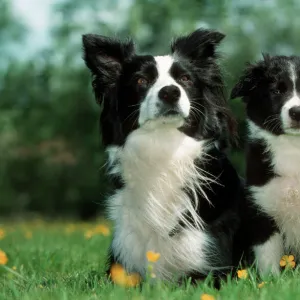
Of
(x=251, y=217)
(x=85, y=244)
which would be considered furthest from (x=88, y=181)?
(x=251, y=217)

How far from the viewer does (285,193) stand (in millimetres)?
4832

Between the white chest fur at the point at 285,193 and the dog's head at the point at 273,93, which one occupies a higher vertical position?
the dog's head at the point at 273,93

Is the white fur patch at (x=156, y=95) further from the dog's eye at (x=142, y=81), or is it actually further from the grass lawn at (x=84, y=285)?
the grass lawn at (x=84, y=285)

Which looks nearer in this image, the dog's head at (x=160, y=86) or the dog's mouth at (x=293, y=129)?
the dog's head at (x=160, y=86)

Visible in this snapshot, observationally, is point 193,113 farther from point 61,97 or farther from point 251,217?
Result: point 61,97

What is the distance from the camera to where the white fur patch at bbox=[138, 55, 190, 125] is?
4.54 meters

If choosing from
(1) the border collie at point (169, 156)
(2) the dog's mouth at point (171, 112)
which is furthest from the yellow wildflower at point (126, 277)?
(2) the dog's mouth at point (171, 112)

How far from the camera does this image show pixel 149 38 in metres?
21.5

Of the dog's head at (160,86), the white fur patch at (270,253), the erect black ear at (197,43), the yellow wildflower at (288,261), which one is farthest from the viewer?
the erect black ear at (197,43)

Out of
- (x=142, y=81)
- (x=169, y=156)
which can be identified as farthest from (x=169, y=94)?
(x=169, y=156)

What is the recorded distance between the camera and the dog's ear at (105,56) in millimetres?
5074

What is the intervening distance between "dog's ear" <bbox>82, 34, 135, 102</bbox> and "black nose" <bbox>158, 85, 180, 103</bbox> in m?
0.67

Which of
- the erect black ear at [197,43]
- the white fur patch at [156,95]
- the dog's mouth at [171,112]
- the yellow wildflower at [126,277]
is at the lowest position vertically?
the yellow wildflower at [126,277]

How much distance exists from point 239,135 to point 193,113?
2.08 ft
